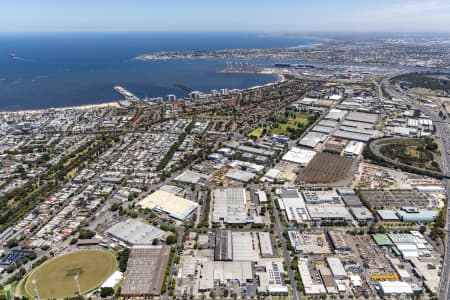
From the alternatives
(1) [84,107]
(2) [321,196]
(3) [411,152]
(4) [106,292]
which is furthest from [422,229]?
(1) [84,107]

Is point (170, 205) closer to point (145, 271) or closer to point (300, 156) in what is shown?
point (145, 271)

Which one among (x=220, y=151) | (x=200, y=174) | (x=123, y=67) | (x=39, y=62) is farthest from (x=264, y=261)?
(x=39, y=62)

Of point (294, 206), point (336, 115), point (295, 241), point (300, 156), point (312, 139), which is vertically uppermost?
point (336, 115)

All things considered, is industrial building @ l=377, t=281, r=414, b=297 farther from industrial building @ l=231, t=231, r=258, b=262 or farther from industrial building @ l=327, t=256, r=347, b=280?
industrial building @ l=231, t=231, r=258, b=262

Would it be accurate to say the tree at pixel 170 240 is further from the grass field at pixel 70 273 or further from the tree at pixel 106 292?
the tree at pixel 106 292

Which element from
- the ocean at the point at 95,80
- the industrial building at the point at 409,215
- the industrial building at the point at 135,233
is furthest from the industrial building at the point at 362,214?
the ocean at the point at 95,80

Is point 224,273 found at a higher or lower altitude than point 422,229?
lower
